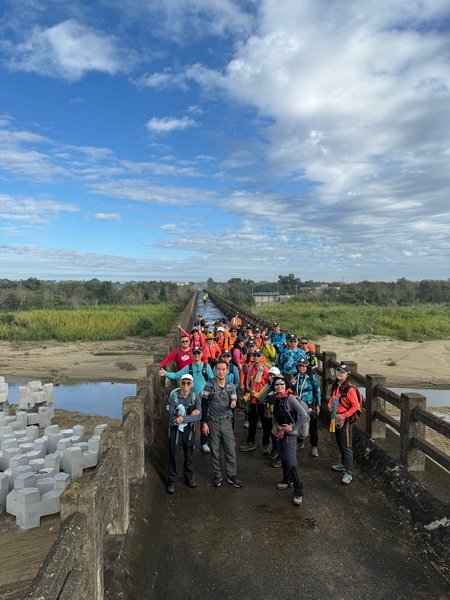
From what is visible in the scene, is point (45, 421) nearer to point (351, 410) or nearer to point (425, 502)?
point (351, 410)

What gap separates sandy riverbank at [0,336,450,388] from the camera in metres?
19.3

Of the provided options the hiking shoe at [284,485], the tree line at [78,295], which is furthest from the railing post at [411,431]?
the tree line at [78,295]

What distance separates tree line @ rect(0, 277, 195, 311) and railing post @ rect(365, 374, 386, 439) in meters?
56.4

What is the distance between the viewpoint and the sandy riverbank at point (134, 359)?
19.3 meters

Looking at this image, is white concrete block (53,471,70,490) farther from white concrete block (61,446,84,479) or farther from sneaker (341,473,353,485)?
sneaker (341,473,353,485)

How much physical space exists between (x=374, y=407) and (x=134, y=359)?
724 inches

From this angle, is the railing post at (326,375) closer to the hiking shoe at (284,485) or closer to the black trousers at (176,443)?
the hiking shoe at (284,485)

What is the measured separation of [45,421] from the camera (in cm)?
998

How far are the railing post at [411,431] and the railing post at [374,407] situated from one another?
2.98ft

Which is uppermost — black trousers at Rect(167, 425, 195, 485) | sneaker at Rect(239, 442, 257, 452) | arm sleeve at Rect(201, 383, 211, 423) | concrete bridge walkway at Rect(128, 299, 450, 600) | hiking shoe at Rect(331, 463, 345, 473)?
arm sleeve at Rect(201, 383, 211, 423)

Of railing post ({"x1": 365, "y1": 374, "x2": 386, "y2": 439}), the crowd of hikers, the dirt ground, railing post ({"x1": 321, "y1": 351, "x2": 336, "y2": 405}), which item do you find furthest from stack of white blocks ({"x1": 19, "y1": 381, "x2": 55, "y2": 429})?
railing post ({"x1": 365, "y1": 374, "x2": 386, "y2": 439})

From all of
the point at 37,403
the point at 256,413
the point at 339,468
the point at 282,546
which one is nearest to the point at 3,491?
the point at 256,413

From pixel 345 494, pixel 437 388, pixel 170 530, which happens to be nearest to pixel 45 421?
pixel 170 530

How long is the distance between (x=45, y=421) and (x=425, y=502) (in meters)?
8.32
